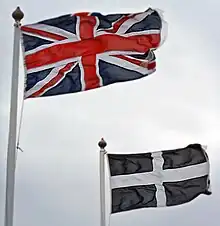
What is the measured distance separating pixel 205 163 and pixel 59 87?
6.31 meters

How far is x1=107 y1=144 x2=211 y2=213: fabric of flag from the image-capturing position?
1769 cm

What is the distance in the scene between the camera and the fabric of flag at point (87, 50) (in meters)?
14.1

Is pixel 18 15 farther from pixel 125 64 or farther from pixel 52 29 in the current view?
pixel 125 64

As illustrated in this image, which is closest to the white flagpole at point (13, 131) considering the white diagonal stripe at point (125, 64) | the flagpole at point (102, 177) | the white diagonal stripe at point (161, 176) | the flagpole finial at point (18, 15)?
the flagpole finial at point (18, 15)

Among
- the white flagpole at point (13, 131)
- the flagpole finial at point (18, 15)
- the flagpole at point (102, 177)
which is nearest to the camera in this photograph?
the white flagpole at point (13, 131)

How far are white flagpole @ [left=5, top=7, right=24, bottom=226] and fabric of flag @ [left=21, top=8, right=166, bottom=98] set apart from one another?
0.31 metres

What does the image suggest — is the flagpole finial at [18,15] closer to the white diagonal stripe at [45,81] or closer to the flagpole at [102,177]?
the white diagonal stripe at [45,81]

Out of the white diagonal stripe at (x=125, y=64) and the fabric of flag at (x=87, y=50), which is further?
the white diagonal stripe at (x=125, y=64)

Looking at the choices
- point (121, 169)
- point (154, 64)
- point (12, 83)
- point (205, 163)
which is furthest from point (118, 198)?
point (12, 83)

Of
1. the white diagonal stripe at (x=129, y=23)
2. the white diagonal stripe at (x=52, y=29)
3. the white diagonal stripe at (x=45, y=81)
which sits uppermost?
the white diagonal stripe at (x=129, y=23)

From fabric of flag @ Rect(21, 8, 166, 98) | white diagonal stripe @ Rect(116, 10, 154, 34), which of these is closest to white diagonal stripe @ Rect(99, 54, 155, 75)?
fabric of flag @ Rect(21, 8, 166, 98)

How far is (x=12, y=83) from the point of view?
13633 mm

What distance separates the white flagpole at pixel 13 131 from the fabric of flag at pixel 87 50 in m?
0.31

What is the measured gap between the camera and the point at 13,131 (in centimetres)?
1323
